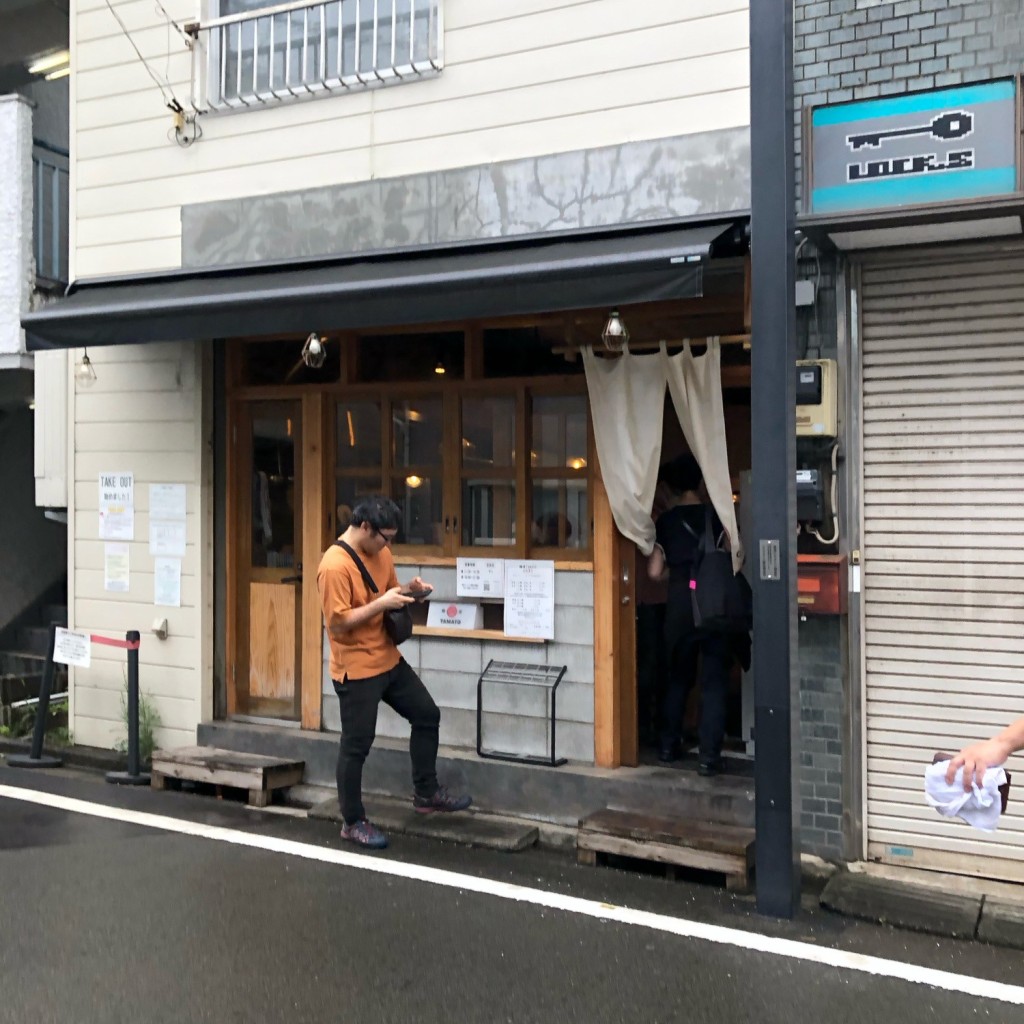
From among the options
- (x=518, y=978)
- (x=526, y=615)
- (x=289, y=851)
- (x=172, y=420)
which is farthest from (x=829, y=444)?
→ (x=172, y=420)

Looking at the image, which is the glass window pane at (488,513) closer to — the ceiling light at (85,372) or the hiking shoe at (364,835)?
the hiking shoe at (364,835)

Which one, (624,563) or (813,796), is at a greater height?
(624,563)

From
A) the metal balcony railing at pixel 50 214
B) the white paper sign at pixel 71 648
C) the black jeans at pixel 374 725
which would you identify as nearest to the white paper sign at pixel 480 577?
the black jeans at pixel 374 725

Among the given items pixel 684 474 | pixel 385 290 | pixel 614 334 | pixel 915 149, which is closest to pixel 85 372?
pixel 385 290

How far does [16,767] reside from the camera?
26.7 feet

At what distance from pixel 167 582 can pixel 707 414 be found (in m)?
4.17

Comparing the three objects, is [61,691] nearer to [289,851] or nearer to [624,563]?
[289,851]

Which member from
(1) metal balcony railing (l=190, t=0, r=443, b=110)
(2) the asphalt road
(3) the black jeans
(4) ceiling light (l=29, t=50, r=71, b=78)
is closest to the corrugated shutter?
(2) the asphalt road

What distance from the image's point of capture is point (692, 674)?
7176mm

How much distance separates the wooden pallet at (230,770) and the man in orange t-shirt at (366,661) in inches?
39.3

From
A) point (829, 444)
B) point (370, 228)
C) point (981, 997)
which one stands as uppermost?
point (370, 228)

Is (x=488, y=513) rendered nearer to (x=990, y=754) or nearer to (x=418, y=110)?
(x=418, y=110)

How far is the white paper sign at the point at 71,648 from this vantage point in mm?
8070

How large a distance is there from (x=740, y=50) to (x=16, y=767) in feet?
22.6
